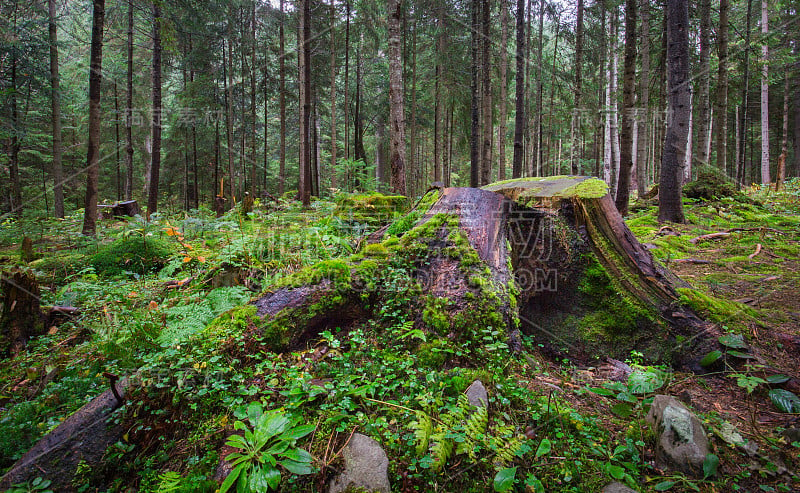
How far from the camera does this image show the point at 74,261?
597cm

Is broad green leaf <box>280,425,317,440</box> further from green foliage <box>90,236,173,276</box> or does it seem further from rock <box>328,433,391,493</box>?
green foliage <box>90,236,173,276</box>

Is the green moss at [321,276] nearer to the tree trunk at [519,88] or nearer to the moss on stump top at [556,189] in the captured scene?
the moss on stump top at [556,189]

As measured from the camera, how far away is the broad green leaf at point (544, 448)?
187 cm

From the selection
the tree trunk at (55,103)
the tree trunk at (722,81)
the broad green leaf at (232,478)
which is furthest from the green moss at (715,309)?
the tree trunk at (55,103)

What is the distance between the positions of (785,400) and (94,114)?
11.9 m

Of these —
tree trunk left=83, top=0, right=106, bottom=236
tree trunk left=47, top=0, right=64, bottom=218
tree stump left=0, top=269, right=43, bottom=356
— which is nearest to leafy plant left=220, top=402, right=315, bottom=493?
tree stump left=0, top=269, right=43, bottom=356

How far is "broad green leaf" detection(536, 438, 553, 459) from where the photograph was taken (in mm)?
1871

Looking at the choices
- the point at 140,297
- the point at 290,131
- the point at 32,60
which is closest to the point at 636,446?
the point at 140,297

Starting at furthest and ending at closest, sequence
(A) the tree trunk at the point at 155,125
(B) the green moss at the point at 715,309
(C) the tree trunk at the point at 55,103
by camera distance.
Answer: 1. (C) the tree trunk at the point at 55,103
2. (A) the tree trunk at the point at 155,125
3. (B) the green moss at the point at 715,309

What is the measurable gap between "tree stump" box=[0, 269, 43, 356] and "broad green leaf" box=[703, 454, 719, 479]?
A: 587 centimetres

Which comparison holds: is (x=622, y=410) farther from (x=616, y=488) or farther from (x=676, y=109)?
(x=676, y=109)

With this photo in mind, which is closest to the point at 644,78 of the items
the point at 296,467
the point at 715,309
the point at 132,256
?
the point at 715,309

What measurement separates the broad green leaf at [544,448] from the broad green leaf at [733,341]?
2.14m

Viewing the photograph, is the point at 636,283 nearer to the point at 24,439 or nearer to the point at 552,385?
the point at 552,385
